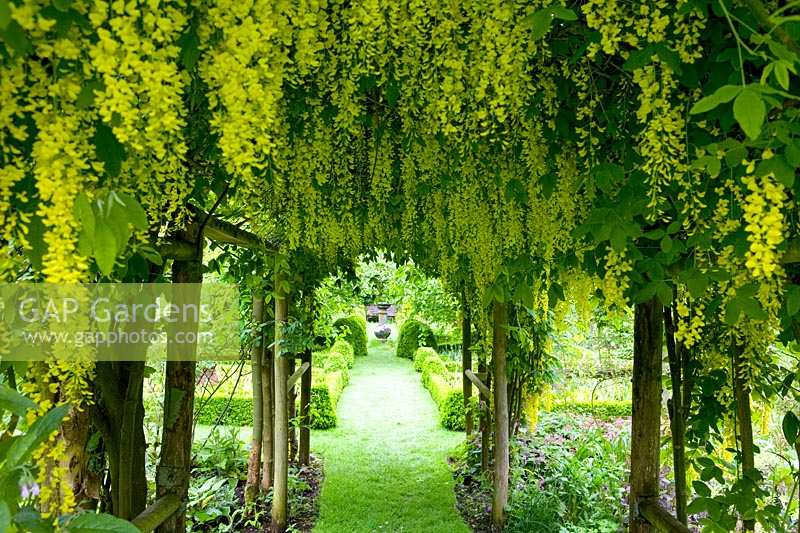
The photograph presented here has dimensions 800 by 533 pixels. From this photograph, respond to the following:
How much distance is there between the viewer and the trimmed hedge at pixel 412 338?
1502 centimetres

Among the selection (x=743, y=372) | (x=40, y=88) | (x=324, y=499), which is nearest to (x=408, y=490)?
(x=324, y=499)

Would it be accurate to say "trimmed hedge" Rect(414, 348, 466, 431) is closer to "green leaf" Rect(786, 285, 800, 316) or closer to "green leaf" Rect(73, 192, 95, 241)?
"green leaf" Rect(786, 285, 800, 316)

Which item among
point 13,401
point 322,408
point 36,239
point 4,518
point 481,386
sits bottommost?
point 322,408

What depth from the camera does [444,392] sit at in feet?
30.5

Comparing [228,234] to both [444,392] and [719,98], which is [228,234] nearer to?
[719,98]

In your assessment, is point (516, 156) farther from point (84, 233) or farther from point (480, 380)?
point (480, 380)

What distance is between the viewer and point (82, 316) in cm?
118

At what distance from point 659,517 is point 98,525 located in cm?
199

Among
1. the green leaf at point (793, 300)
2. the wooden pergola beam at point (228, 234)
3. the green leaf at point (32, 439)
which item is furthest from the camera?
the wooden pergola beam at point (228, 234)

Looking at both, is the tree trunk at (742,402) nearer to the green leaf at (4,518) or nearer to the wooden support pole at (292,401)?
the green leaf at (4,518)

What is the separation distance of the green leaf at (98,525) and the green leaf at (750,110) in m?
1.05

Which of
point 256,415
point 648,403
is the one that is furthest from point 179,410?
point 256,415

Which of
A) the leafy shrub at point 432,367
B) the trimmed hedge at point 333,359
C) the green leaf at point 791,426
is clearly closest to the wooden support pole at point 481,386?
the green leaf at point 791,426

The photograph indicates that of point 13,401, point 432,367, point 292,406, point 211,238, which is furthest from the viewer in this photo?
point 432,367
